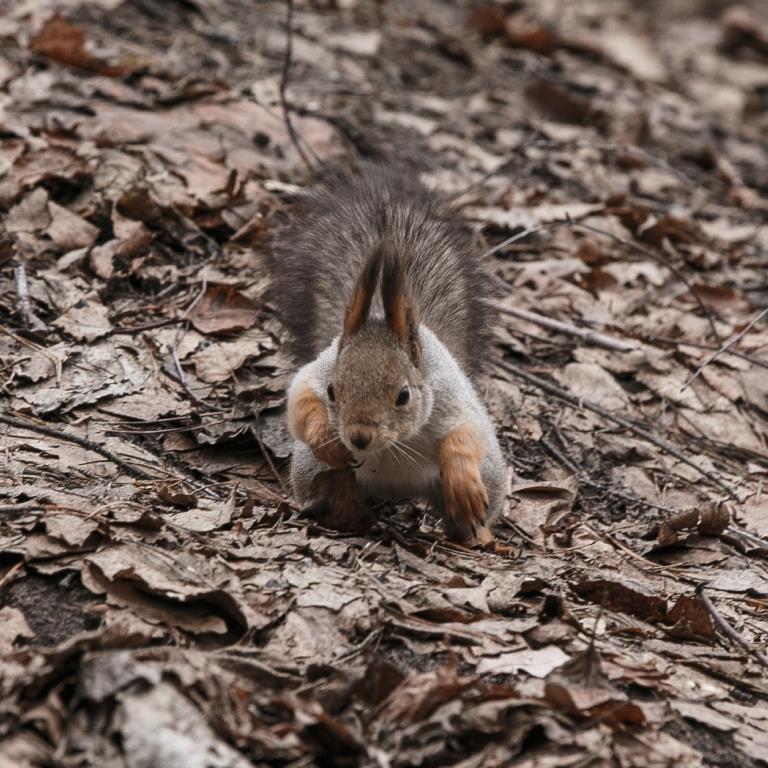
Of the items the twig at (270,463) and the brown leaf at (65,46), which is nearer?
the twig at (270,463)

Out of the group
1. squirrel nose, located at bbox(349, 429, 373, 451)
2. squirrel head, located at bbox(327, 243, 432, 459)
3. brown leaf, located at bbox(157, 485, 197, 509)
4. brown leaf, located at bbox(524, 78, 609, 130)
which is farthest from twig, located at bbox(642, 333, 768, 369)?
brown leaf, located at bbox(524, 78, 609, 130)

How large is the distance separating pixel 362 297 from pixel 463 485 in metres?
0.66

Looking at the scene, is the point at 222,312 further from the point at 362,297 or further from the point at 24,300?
the point at 362,297

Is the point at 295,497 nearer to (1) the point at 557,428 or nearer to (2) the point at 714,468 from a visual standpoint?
(1) the point at 557,428

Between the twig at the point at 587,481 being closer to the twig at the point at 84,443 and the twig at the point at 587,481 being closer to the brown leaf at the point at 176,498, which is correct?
the brown leaf at the point at 176,498

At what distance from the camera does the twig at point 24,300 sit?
13.4ft

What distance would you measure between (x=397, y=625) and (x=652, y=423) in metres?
2.27

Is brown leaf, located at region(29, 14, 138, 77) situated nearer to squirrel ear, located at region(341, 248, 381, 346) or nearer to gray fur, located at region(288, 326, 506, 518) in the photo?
gray fur, located at region(288, 326, 506, 518)

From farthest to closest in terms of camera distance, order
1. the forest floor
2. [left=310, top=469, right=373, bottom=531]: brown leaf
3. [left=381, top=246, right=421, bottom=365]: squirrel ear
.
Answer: [left=310, top=469, right=373, bottom=531]: brown leaf
[left=381, top=246, right=421, bottom=365]: squirrel ear
the forest floor

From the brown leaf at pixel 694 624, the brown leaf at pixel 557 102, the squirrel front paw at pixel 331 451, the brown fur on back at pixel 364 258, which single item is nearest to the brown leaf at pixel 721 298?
the brown fur on back at pixel 364 258

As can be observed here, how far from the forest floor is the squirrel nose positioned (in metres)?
0.36

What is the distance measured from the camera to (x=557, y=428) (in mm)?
4457

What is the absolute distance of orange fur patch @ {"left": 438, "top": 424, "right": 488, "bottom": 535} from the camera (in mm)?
3316

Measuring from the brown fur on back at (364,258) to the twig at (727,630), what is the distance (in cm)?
129
